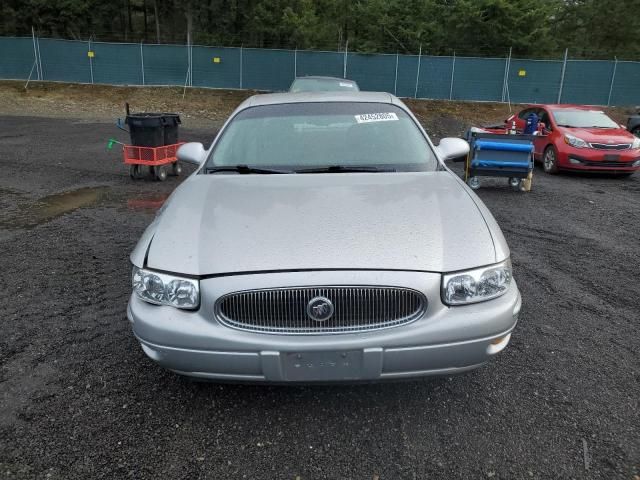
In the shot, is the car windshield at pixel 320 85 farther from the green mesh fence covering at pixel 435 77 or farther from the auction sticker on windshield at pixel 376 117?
the green mesh fence covering at pixel 435 77

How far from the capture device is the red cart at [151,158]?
28.6 feet

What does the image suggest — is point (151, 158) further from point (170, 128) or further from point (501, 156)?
point (501, 156)

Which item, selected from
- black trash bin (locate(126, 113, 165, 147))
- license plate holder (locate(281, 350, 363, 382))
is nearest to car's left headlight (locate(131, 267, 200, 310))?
license plate holder (locate(281, 350, 363, 382))

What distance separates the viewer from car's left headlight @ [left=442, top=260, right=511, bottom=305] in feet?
8.02

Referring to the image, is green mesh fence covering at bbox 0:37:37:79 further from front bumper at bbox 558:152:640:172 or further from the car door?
front bumper at bbox 558:152:640:172

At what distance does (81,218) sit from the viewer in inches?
257

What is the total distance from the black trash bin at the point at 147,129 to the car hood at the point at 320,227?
5852 millimetres

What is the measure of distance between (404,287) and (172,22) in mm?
51184

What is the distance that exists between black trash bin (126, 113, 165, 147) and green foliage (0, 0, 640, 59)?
81.1 ft

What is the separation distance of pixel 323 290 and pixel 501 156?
721 cm

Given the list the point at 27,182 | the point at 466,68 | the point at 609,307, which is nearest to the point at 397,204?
the point at 609,307

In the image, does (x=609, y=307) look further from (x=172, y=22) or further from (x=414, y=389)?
(x=172, y=22)

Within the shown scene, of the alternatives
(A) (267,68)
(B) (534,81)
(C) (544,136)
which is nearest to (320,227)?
(C) (544,136)

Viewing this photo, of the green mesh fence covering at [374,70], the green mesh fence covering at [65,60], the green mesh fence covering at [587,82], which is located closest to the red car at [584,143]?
the green mesh fence covering at [587,82]
